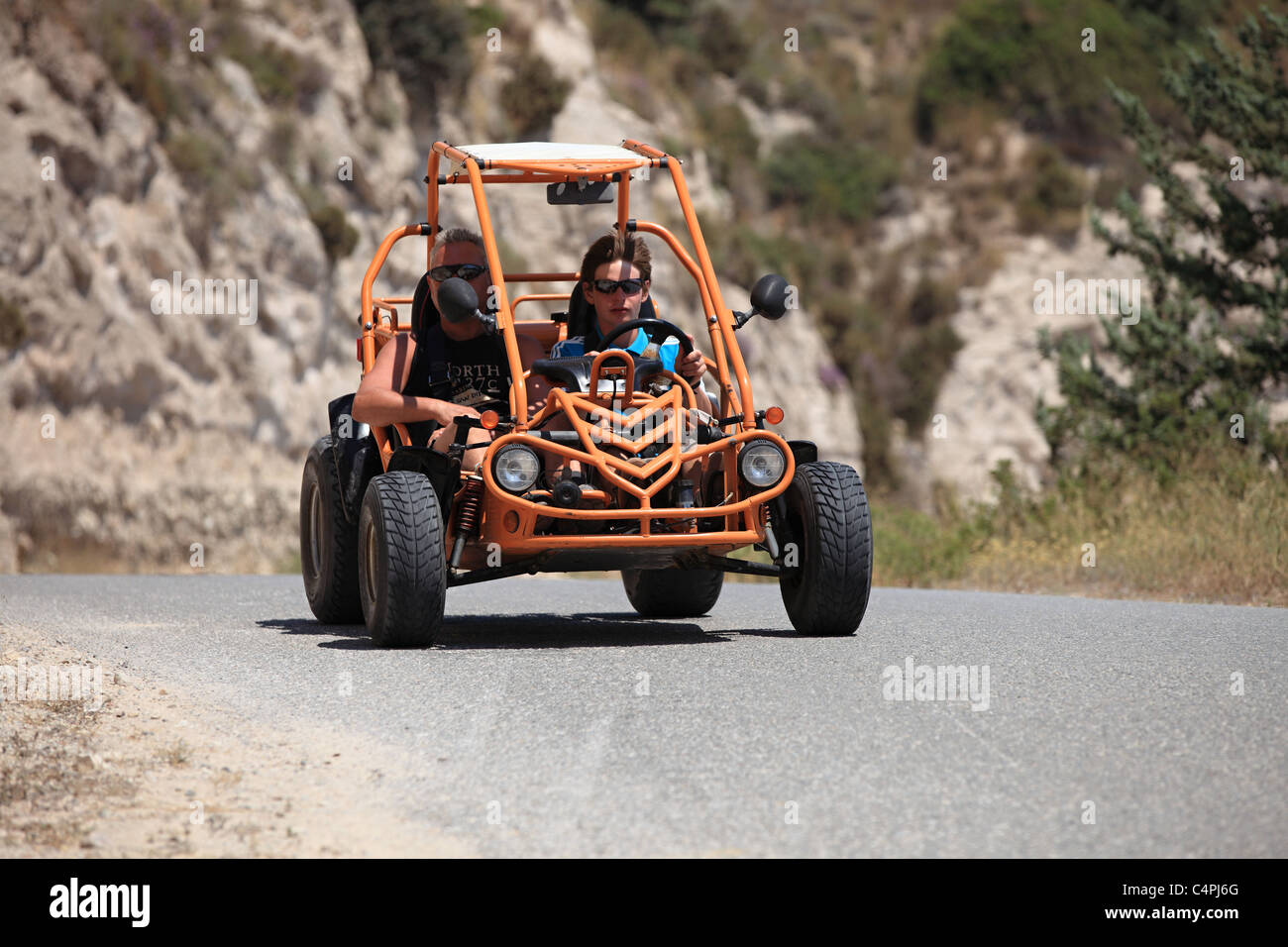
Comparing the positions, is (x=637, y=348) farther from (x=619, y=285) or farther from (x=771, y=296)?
(x=771, y=296)

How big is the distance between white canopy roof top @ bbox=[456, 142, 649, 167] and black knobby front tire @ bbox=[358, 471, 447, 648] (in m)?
2.05

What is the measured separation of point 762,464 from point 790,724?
255cm

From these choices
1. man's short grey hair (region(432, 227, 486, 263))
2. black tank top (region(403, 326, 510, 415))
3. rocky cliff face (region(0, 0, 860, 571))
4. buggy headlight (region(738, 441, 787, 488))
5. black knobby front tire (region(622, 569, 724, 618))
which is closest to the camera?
buggy headlight (region(738, 441, 787, 488))

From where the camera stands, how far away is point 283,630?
34.0 ft

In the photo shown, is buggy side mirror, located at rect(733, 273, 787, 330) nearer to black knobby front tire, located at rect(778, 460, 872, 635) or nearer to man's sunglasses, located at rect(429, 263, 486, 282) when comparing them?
black knobby front tire, located at rect(778, 460, 872, 635)

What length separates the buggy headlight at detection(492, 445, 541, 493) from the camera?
8.57 metres

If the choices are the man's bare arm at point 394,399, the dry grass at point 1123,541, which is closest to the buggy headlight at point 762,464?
the man's bare arm at point 394,399

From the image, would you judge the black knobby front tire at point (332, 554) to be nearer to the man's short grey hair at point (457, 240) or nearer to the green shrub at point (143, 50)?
the man's short grey hair at point (457, 240)

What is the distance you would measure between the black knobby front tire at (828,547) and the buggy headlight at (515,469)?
139 centimetres

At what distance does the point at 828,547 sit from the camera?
29.1 ft

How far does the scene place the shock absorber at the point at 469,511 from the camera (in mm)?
9008

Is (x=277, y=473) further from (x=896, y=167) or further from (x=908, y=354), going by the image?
(x=896, y=167)

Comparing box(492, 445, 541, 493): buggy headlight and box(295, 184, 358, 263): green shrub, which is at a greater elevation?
box(295, 184, 358, 263): green shrub

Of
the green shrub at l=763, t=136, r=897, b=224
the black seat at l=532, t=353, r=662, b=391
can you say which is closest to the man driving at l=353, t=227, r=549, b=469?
the black seat at l=532, t=353, r=662, b=391
